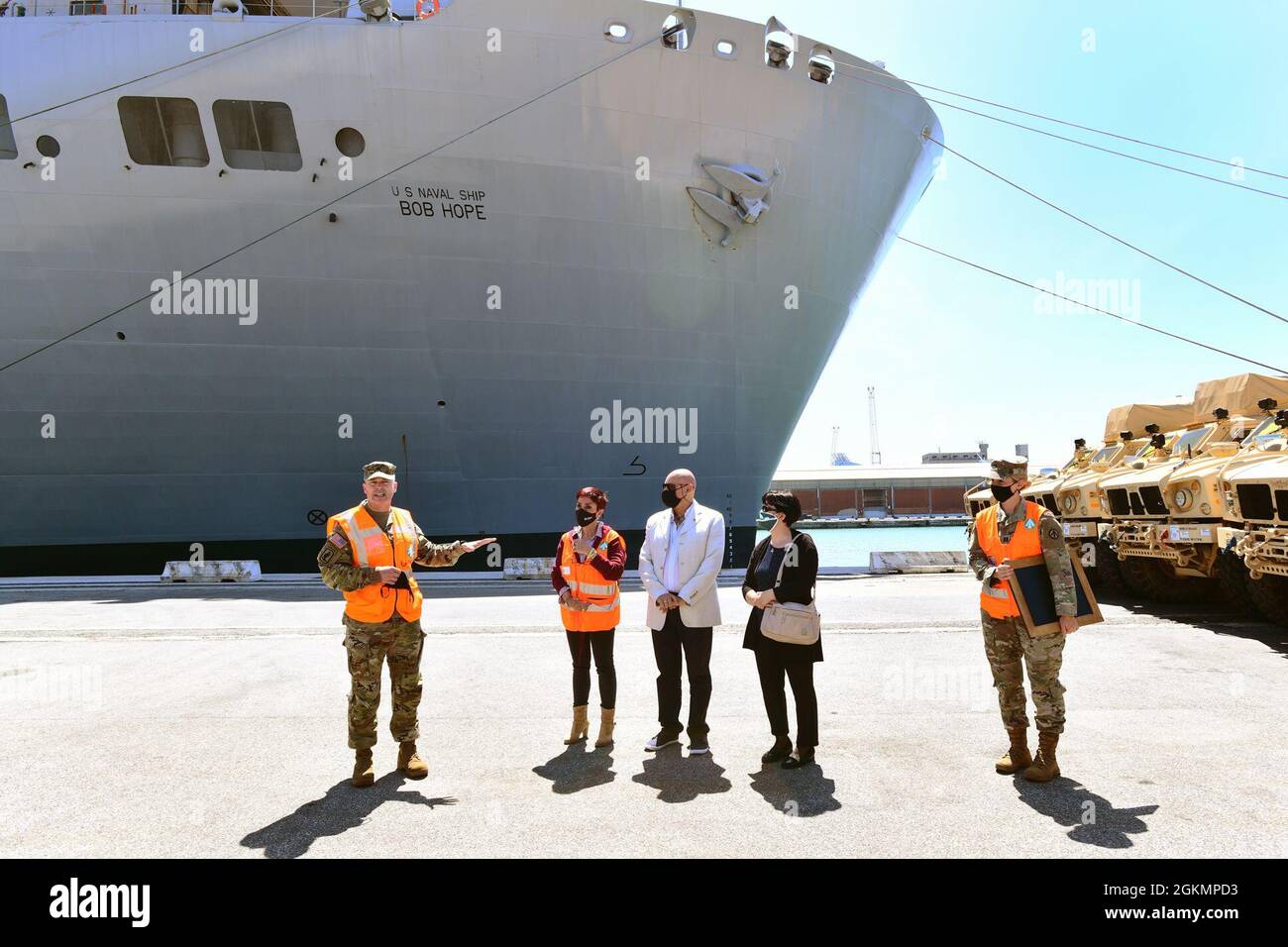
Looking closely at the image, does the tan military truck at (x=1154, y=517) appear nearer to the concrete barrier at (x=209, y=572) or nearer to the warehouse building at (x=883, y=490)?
the concrete barrier at (x=209, y=572)

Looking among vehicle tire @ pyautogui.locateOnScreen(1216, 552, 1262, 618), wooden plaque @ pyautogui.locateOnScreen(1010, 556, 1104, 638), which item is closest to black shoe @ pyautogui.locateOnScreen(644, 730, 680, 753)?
wooden plaque @ pyautogui.locateOnScreen(1010, 556, 1104, 638)

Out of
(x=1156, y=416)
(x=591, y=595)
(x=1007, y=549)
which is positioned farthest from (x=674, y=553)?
(x=1156, y=416)

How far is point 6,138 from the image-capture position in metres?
11.6

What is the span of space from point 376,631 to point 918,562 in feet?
43.1

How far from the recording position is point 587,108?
473 inches

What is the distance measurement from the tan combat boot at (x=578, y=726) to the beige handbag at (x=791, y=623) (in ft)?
3.97

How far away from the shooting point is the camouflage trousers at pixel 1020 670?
3.57 metres

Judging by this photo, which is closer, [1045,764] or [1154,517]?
[1045,764]

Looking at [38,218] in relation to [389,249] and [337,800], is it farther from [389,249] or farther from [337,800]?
[337,800]

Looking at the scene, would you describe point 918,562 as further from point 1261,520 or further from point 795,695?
point 795,695

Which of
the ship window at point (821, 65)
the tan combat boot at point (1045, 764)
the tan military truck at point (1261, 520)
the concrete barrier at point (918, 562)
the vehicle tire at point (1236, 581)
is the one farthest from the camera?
the concrete barrier at point (918, 562)

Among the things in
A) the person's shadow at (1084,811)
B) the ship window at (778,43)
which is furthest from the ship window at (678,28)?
the person's shadow at (1084,811)

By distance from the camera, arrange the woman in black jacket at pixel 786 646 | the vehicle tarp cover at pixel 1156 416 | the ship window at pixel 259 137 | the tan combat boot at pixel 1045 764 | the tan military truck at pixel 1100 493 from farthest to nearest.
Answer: the vehicle tarp cover at pixel 1156 416, the ship window at pixel 259 137, the tan military truck at pixel 1100 493, the woman in black jacket at pixel 786 646, the tan combat boot at pixel 1045 764
